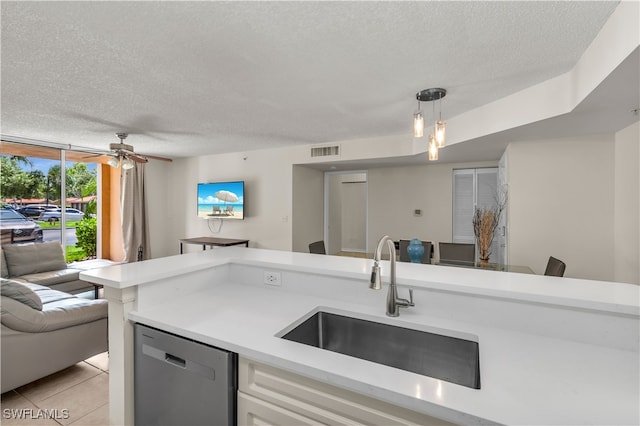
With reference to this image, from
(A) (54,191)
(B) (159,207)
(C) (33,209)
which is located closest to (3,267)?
(C) (33,209)

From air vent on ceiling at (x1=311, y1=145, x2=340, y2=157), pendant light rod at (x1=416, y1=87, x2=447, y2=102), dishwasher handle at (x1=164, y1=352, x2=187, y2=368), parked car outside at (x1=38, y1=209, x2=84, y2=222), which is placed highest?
pendant light rod at (x1=416, y1=87, x2=447, y2=102)

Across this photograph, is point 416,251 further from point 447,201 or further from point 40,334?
point 40,334

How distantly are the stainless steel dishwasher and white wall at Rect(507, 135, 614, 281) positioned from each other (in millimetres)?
3538

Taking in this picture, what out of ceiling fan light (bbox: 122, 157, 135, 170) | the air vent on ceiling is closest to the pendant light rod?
the air vent on ceiling

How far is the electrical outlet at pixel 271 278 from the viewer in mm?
1676

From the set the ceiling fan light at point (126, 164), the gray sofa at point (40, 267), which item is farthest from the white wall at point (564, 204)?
the gray sofa at point (40, 267)

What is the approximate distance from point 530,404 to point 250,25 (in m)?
1.99

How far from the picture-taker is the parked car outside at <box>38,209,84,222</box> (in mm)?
4672

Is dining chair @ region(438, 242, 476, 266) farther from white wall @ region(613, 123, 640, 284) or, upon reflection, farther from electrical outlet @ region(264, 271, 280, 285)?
electrical outlet @ region(264, 271, 280, 285)

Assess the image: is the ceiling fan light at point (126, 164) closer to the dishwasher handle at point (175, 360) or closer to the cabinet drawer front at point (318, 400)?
the dishwasher handle at point (175, 360)

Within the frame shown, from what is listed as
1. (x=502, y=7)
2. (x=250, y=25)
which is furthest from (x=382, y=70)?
(x=250, y=25)

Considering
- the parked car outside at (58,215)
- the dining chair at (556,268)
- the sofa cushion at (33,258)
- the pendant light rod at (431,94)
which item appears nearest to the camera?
the dining chair at (556,268)

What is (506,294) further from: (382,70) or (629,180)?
(629,180)

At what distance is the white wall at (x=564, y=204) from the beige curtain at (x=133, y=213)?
5982mm
